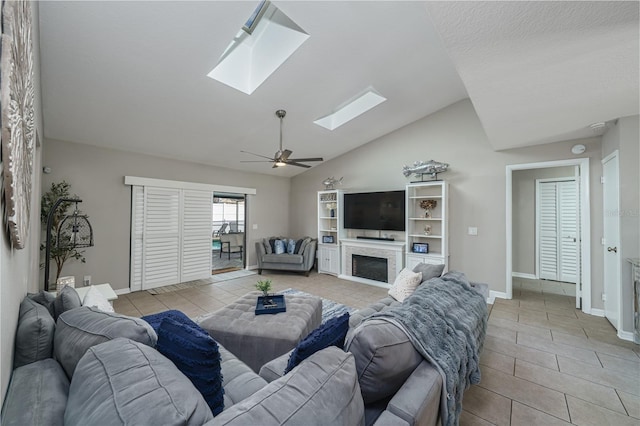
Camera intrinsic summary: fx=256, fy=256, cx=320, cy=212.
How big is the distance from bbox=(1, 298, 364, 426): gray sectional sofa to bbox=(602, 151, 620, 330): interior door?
3.85 metres

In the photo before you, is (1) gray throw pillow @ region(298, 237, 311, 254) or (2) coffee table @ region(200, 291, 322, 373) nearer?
(2) coffee table @ region(200, 291, 322, 373)

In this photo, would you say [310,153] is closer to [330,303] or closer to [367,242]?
[367,242]

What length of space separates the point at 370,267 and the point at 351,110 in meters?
3.00

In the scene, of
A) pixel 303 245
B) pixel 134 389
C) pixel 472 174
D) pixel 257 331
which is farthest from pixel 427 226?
pixel 134 389

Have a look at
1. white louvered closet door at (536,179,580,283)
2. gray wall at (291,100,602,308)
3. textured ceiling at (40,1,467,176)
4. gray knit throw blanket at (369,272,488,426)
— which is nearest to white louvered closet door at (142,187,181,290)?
textured ceiling at (40,1,467,176)

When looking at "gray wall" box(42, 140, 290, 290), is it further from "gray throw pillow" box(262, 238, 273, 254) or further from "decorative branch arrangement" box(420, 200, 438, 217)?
"decorative branch arrangement" box(420, 200, 438, 217)

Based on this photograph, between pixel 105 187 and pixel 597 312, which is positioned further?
pixel 105 187

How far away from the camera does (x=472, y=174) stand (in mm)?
4391

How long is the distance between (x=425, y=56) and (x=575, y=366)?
3.58 metres

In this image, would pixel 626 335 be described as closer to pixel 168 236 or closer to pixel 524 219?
pixel 524 219

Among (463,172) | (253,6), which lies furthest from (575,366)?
(253,6)

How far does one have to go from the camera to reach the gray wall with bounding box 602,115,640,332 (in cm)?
277

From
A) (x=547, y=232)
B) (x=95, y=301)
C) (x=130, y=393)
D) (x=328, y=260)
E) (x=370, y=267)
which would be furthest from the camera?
(x=328, y=260)

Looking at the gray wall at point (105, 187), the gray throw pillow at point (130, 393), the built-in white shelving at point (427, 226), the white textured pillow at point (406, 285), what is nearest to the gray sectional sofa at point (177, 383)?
the gray throw pillow at point (130, 393)
